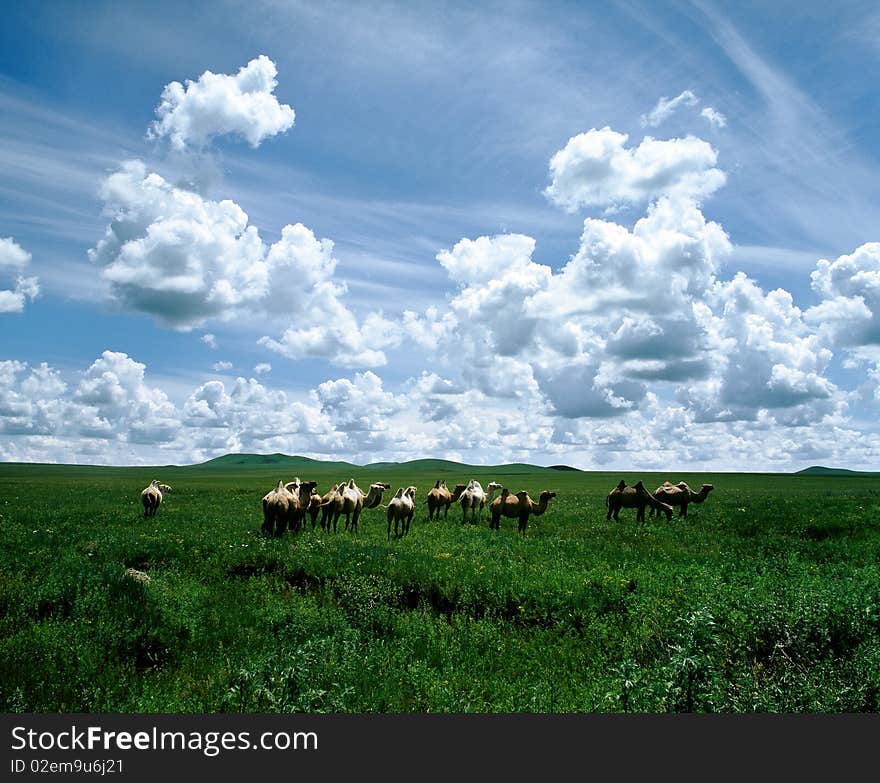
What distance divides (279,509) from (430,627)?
423 inches

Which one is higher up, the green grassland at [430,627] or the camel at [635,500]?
the camel at [635,500]

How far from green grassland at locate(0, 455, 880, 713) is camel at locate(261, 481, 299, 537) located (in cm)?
190

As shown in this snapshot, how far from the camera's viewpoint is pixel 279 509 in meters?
19.8

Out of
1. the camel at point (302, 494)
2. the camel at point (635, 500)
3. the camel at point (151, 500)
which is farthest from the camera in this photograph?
the camel at point (635, 500)

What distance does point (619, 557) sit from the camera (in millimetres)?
16031

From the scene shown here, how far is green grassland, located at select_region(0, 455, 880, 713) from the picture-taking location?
7688mm

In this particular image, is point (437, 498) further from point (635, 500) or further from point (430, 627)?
point (430, 627)

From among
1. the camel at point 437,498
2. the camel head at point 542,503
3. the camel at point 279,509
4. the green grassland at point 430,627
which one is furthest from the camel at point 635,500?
the camel at point 279,509

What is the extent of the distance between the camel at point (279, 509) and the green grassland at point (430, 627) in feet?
6.22

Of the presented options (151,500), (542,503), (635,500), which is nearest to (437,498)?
(542,503)

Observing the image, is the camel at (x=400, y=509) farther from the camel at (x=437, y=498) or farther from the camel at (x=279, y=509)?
the camel at (x=437, y=498)

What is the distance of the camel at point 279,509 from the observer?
19.8 m

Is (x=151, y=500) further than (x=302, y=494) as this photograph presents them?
Yes

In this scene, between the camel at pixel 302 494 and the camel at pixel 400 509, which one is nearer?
the camel at pixel 400 509
